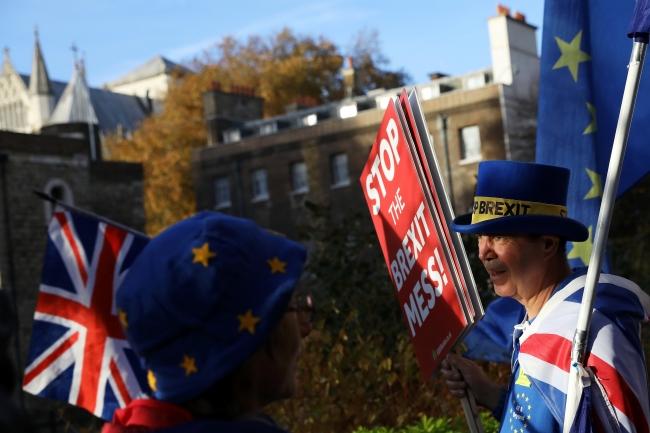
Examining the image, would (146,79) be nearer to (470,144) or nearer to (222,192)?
(222,192)

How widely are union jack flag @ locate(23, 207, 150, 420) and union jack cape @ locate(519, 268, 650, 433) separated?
369 cm

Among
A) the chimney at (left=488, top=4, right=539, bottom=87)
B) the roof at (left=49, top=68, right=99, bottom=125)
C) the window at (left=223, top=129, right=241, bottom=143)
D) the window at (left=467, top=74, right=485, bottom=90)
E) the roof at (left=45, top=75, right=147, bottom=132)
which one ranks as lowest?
the window at (left=223, top=129, right=241, bottom=143)

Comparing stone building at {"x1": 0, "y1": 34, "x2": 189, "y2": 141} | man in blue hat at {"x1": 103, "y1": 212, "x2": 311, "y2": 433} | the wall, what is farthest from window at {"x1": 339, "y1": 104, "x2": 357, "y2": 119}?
stone building at {"x1": 0, "y1": 34, "x2": 189, "y2": 141}

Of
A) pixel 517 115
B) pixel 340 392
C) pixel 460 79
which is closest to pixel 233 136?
pixel 460 79

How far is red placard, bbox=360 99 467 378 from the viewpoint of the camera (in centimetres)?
351

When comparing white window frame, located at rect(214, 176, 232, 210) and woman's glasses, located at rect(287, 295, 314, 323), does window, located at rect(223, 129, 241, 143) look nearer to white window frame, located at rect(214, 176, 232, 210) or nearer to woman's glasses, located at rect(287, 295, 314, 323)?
white window frame, located at rect(214, 176, 232, 210)

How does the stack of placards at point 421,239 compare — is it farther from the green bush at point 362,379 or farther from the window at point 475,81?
the window at point 475,81

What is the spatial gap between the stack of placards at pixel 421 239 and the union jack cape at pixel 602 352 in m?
0.28

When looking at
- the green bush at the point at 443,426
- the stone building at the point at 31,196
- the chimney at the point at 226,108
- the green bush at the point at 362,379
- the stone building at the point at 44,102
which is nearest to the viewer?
the green bush at the point at 443,426

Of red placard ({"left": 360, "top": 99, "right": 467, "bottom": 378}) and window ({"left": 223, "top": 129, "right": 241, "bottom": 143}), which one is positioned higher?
window ({"left": 223, "top": 129, "right": 241, "bottom": 143})

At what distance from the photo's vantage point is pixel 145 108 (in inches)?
3974

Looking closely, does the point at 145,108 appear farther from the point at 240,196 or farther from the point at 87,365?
the point at 87,365

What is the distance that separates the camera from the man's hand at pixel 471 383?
12.0 feet

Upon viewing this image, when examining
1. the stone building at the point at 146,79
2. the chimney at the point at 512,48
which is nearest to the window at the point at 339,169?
the chimney at the point at 512,48
